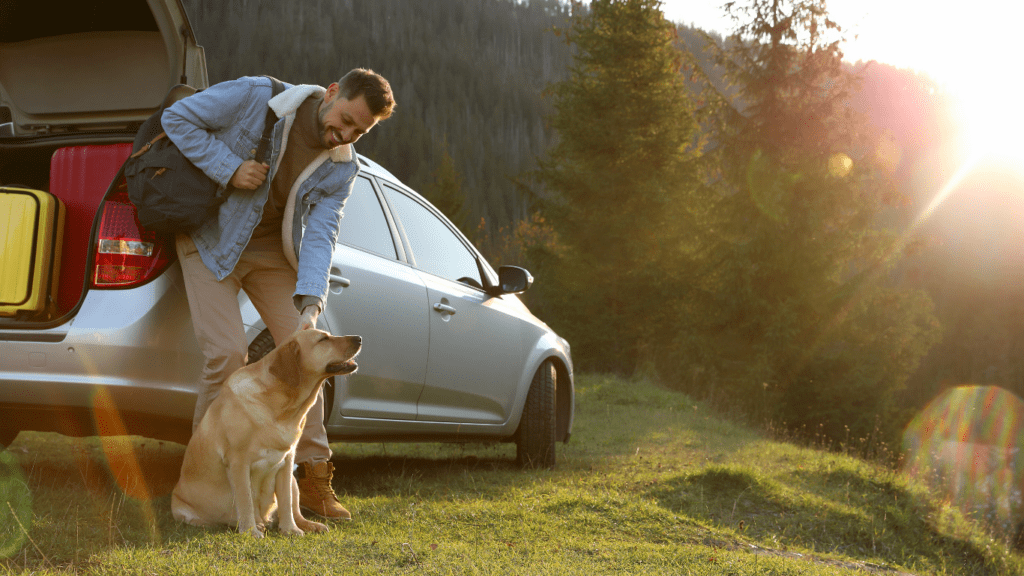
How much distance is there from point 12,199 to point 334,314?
1.46 m

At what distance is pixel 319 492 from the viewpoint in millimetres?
3602

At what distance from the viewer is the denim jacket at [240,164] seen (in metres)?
3.22

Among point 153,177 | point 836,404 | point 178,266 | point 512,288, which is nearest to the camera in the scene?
point 153,177

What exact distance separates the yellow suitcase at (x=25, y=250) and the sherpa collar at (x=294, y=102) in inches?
42.2

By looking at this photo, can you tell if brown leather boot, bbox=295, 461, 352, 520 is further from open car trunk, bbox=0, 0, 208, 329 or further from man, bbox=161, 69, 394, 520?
open car trunk, bbox=0, 0, 208, 329

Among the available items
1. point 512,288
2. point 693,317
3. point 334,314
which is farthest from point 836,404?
point 334,314

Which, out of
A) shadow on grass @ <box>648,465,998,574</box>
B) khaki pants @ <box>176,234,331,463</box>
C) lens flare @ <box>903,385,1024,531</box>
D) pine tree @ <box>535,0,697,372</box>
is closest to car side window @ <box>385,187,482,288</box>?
khaki pants @ <box>176,234,331,463</box>

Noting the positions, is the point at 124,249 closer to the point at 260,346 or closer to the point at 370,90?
the point at 260,346

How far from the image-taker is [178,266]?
3.37 meters

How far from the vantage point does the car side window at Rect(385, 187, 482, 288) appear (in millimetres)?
4836

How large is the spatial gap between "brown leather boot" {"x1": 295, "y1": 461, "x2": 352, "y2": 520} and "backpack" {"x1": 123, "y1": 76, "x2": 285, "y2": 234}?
1.22 meters

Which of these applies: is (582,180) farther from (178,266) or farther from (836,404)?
(178,266)

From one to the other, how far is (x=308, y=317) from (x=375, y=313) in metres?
1.02

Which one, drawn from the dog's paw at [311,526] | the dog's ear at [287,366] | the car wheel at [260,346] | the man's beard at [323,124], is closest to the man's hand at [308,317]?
the dog's ear at [287,366]
